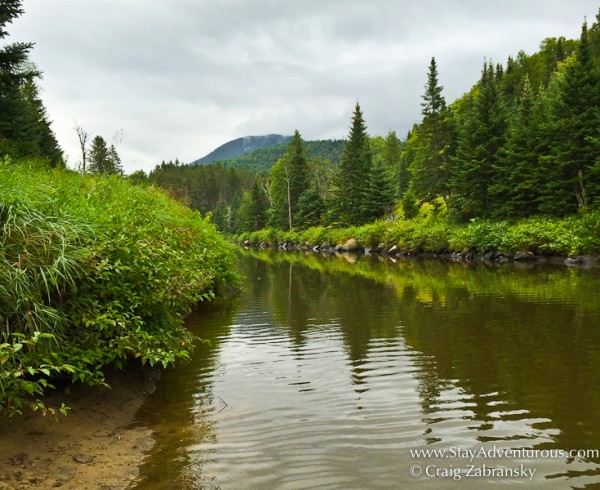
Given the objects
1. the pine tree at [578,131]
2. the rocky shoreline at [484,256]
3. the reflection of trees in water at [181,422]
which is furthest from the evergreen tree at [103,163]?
the pine tree at [578,131]

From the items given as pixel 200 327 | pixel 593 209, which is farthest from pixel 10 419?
pixel 593 209

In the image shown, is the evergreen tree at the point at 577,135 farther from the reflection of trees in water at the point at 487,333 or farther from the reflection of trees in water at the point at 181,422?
the reflection of trees in water at the point at 181,422

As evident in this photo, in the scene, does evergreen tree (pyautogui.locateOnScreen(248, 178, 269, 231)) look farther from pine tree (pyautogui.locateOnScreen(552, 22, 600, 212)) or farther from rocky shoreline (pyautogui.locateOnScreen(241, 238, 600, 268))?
pine tree (pyautogui.locateOnScreen(552, 22, 600, 212))

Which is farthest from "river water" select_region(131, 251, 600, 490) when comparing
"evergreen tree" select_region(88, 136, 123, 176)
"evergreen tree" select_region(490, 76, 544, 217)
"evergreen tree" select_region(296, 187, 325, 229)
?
"evergreen tree" select_region(296, 187, 325, 229)

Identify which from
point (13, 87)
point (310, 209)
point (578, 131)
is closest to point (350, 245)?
point (310, 209)

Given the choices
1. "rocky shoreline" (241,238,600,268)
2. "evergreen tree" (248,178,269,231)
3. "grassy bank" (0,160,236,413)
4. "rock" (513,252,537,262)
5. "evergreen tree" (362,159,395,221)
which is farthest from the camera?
"evergreen tree" (248,178,269,231)

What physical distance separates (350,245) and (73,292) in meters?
47.2

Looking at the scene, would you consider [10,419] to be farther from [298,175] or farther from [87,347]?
[298,175]

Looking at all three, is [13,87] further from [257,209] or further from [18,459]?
[257,209]

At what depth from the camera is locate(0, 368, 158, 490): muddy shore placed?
11.7 feet

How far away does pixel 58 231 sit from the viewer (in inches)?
187

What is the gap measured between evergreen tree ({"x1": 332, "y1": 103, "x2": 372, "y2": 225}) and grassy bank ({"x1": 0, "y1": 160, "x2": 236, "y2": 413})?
49.5 m

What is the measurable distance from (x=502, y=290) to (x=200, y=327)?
34.5 ft

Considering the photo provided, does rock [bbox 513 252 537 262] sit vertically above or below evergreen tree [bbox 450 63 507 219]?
below
